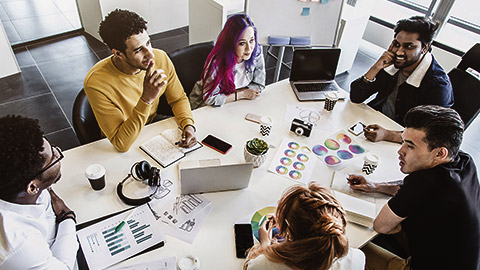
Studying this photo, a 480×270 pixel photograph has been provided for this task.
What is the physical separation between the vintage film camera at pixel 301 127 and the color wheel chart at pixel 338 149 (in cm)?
10

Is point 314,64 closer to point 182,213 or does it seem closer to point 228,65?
point 228,65

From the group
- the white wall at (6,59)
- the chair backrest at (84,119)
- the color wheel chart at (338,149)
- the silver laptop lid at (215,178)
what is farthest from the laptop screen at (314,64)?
the white wall at (6,59)

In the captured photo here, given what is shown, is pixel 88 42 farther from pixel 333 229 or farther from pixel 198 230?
pixel 333 229

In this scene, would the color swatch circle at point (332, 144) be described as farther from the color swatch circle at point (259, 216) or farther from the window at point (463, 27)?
the window at point (463, 27)

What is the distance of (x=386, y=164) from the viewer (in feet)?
6.05

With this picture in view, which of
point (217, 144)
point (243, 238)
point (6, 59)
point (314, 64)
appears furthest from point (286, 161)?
point (6, 59)

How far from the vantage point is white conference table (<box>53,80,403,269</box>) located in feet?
4.48

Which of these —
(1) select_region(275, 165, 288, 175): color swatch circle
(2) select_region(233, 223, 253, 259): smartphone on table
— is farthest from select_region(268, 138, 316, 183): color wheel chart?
(2) select_region(233, 223, 253, 259): smartphone on table

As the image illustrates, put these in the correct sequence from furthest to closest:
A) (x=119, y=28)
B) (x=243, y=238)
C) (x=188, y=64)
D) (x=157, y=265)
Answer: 1. (x=188, y=64)
2. (x=119, y=28)
3. (x=243, y=238)
4. (x=157, y=265)

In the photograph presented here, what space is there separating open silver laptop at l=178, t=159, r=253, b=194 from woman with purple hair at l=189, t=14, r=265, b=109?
2.27 feet

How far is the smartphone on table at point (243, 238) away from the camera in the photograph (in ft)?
4.42

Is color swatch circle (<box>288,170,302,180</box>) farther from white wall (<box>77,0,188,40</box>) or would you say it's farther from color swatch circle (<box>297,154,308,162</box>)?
white wall (<box>77,0,188,40</box>)

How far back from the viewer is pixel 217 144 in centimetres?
181

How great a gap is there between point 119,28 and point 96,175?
28.5 inches
